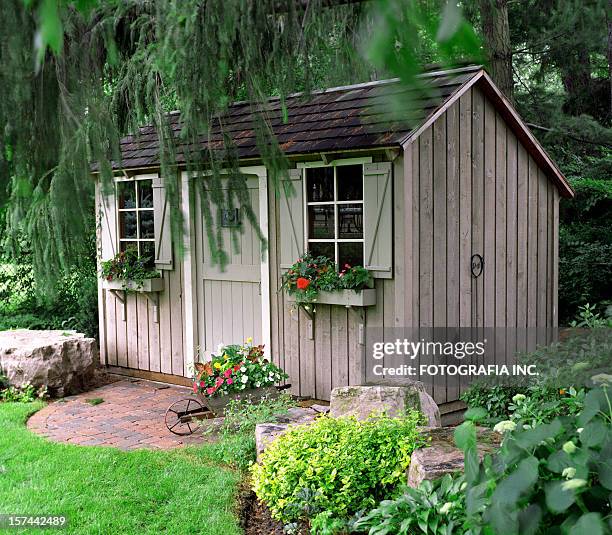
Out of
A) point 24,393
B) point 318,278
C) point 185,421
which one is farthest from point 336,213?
point 24,393

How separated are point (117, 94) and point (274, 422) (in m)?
2.51

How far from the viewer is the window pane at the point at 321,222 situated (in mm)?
6773

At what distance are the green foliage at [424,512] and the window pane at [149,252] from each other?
537 centimetres

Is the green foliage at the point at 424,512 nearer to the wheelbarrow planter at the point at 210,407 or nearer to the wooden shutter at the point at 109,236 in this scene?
the wheelbarrow planter at the point at 210,407

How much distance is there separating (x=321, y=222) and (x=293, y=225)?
0.29m

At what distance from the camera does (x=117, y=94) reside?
466 centimetres

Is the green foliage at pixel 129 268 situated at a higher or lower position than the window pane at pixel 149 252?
lower

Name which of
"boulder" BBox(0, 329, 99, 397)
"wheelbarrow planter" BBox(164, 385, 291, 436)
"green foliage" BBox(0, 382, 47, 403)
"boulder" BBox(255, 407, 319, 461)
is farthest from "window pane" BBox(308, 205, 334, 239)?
"green foliage" BBox(0, 382, 47, 403)

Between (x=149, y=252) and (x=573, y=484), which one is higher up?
(x=149, y=252)

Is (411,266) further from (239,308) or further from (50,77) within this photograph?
(50,77)

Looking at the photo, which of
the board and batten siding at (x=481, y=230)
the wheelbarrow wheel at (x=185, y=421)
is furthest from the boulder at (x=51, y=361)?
the board and batten siding at (x=481, y=230)

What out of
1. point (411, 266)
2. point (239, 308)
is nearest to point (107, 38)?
point (411, 266)

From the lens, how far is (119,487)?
4691mm

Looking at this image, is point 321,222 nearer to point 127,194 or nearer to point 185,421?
point 185,421
